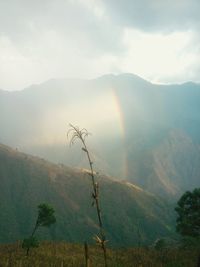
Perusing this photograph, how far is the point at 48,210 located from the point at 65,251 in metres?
24.7

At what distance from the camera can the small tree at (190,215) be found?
66062mm

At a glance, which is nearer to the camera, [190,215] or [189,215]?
[190,215]

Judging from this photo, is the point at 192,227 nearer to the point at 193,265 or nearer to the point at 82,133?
the point at 193,265

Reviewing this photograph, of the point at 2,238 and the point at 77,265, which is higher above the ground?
the point at 2,238

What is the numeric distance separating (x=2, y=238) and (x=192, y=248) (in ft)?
538

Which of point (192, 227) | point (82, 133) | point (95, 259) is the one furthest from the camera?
point (192, 227)

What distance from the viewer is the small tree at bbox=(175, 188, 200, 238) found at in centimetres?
6606

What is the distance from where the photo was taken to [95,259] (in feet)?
126

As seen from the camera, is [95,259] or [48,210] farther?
[48,210]

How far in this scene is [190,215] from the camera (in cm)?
Result: 6794

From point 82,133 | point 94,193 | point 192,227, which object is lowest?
point 94,193

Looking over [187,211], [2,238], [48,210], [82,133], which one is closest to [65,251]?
[48,210]

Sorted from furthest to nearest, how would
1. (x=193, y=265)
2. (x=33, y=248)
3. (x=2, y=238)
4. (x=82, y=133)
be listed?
(x=2, y=238) < (x=33, y=248) < (x=193, y=265) < (x=82, y=133)

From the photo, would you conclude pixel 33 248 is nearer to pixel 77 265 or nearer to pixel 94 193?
pixel 77 265
